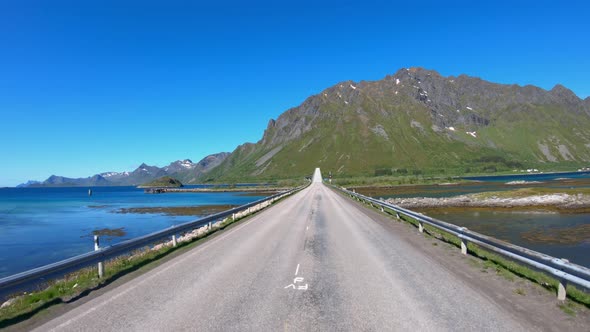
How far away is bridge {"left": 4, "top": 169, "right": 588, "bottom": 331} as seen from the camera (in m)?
6.54

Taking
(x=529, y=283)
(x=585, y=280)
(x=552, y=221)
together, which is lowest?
(x=552, y=221)

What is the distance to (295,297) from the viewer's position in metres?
7.98

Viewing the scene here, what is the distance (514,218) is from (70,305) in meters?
38.1

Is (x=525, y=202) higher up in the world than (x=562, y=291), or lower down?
lower down

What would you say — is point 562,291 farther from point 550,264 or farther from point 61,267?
point 61,267

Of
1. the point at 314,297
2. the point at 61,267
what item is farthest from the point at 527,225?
the point at 61,267

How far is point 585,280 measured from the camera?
7.46 m

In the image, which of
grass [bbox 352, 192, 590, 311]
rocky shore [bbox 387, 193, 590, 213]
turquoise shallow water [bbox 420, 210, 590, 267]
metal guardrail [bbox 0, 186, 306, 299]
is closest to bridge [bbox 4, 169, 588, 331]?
grass [bbox 352, 192, 590, 311]

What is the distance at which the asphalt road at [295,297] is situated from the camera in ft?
21.4

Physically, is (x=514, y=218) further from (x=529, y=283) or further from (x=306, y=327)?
(x=306, y=327)

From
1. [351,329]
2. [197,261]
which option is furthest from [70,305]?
[351,329]

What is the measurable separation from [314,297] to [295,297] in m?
0.41

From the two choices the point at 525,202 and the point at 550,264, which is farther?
the point at 525,202

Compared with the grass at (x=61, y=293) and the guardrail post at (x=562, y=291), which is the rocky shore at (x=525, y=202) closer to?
the guardrail post at (x=562, y=291)
